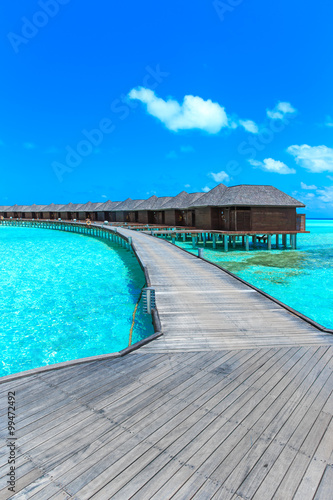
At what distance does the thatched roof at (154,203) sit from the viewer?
4239cm

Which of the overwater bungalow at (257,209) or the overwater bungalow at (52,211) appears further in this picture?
the overwater bungalow at (52,211)

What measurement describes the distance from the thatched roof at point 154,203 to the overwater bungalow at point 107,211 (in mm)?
10287

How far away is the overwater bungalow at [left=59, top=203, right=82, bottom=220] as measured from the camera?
208 feet

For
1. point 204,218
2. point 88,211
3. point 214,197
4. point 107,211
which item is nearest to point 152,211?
point 107,211

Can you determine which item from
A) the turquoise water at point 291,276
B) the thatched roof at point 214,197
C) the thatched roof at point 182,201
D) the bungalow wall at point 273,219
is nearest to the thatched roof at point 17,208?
the thatched roof at point 182,201

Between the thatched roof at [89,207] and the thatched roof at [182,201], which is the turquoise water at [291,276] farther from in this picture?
the thatched roof at [89,207]

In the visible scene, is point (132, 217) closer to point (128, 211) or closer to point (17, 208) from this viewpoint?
point (128, 211)

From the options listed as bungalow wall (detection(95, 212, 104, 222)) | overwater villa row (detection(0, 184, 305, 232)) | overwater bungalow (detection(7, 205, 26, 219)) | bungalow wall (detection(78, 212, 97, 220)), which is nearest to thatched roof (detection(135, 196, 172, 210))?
overwater villa row (detection(0, 184, 305, 232))

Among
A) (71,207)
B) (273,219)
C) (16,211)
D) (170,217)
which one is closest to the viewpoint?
(273,219)

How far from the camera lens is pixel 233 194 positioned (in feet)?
90.9

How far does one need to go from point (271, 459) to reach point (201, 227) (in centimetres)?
2955

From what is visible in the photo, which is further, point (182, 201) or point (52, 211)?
point (52, 211)

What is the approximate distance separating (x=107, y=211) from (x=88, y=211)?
5.33m

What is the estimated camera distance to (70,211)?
63.6 metres
